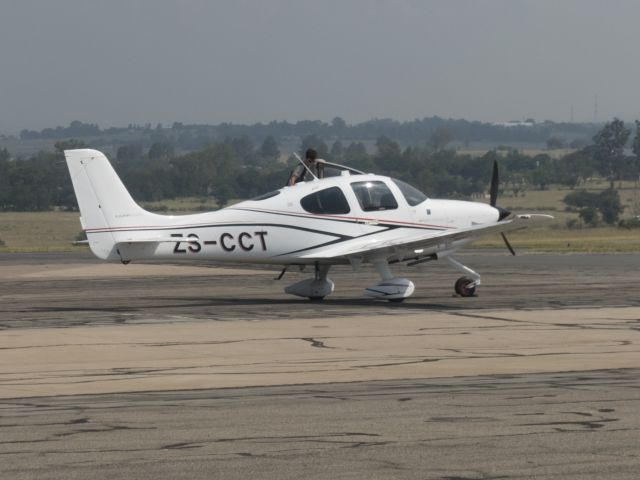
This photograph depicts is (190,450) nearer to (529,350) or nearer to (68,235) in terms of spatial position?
(529,350)

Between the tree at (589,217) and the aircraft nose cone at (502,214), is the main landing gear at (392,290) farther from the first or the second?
the tree at (589,217)

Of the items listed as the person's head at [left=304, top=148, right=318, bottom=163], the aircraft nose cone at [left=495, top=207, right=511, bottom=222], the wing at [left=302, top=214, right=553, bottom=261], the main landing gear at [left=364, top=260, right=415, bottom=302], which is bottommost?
the main landing gear at [left=364, top=260, right=415, bottom=302]

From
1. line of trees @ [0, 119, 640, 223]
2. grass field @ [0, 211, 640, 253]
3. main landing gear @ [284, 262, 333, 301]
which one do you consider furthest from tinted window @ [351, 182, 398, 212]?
line of trees @ [0, 119, 640, 223]

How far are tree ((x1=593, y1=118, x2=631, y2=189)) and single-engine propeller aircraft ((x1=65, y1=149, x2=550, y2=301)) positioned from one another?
154 meters

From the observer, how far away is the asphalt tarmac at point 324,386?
1049 centimetres

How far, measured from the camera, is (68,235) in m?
87.9

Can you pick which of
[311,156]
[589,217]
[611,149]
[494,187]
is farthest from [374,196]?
[611,149]

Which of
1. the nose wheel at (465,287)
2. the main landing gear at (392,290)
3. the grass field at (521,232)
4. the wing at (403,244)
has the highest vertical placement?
the wing at (403,244)

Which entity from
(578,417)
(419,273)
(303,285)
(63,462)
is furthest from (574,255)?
(63,462)

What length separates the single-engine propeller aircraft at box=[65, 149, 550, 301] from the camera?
2433cm

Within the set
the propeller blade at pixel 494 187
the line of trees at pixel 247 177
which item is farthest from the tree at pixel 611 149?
the propeller blade at pixel 494 187

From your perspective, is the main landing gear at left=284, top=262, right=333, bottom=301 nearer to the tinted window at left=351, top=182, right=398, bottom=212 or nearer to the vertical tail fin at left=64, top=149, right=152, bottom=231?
the tinted window at left=351, top=182, right=398, bottom=212

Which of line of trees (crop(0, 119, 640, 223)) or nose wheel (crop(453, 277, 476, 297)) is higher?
nose wheel (crop(453, 277, 476, 297))

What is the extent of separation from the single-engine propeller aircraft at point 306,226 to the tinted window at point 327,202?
19mm
